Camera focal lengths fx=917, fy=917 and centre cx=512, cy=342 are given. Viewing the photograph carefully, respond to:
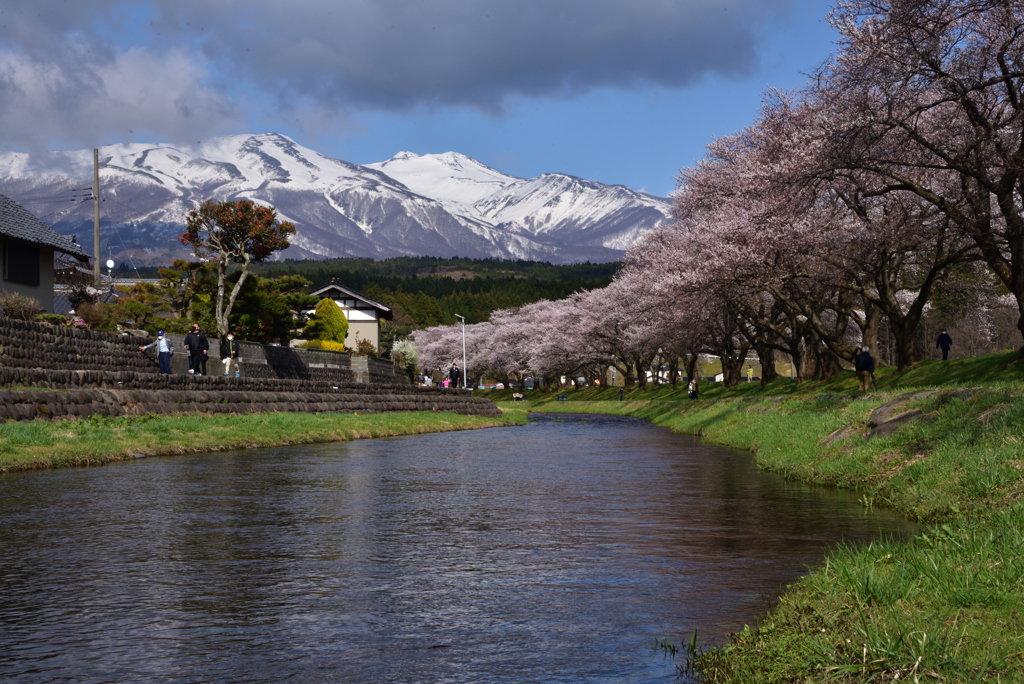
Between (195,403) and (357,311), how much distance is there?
224 feet

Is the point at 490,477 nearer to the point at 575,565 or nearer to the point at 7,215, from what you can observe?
the point at 575,565

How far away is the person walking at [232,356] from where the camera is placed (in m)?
37.9

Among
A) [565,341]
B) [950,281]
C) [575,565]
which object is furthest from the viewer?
[565,341]

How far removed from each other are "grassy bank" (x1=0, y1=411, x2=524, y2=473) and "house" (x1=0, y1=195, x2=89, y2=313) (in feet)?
46.8

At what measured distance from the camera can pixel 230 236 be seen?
49.1 meters

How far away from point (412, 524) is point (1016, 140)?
26.2 meters

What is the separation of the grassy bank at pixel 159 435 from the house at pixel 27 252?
562 inches

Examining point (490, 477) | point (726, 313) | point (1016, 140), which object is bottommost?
point (490, 477)

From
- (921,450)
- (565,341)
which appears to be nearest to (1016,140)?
(921,450)

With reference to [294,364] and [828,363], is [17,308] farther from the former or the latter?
[828,363]

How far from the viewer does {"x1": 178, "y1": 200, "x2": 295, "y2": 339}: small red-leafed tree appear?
158ft

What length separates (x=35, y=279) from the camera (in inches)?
1564

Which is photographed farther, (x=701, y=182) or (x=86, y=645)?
(x=701, y=182)

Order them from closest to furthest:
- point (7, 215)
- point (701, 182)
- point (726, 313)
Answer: point (7, 215), point (701, 182), point (726, 313)
